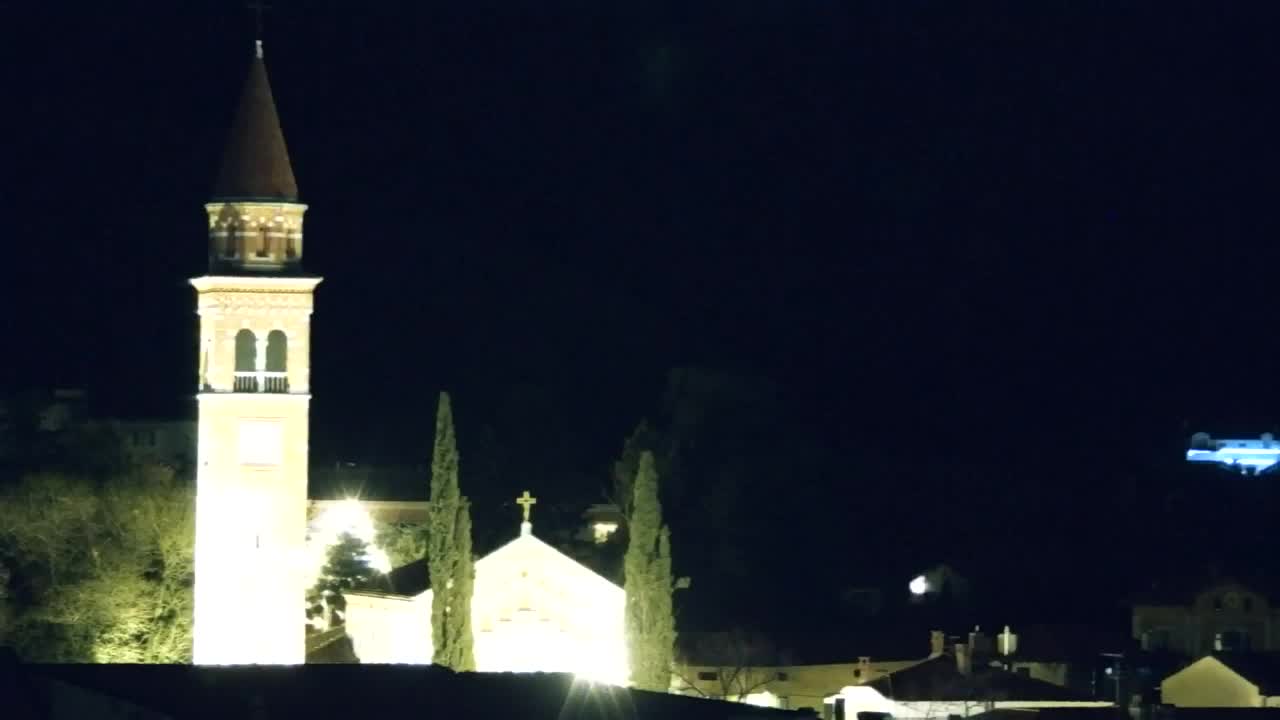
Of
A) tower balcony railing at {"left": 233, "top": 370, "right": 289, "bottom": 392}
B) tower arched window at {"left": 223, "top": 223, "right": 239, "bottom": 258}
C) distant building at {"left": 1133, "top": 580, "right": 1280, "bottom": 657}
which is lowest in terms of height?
distant building at {"left": 1133, "top": 580, "right": 1280, "bottom": 657}

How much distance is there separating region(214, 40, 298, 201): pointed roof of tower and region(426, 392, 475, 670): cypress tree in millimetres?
5844

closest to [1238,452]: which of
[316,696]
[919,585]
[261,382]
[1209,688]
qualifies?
[919,585]

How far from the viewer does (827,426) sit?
405ft

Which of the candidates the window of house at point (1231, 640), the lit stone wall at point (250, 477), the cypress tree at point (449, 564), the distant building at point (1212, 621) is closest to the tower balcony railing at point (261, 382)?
the lit stone wall at point (250, 477)

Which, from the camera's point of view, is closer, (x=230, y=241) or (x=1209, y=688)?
(x=1209, y=688)

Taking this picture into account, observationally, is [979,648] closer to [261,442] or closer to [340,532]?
[261,442]

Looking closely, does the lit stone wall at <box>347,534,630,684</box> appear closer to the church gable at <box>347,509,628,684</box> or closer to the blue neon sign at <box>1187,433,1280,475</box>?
the church gable at <box>347,509,628,684</box>

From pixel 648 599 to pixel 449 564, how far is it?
4.20 meters

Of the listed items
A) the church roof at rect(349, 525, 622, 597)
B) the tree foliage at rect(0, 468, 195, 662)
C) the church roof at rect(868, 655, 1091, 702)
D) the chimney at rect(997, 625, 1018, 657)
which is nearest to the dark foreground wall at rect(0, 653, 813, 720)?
the church roof at rect(868, 655, 1091, 702)

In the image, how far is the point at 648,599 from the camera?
75438mm

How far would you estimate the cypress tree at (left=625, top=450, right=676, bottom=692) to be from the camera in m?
74.8

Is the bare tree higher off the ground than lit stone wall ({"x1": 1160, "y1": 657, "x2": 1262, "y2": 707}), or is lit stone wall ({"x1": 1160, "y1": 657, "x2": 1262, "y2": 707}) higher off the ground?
the bare tree

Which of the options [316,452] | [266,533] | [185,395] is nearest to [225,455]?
[266,533]

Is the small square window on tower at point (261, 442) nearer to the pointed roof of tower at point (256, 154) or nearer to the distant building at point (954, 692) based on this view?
the pointed roof of tower at point (256, 154)
